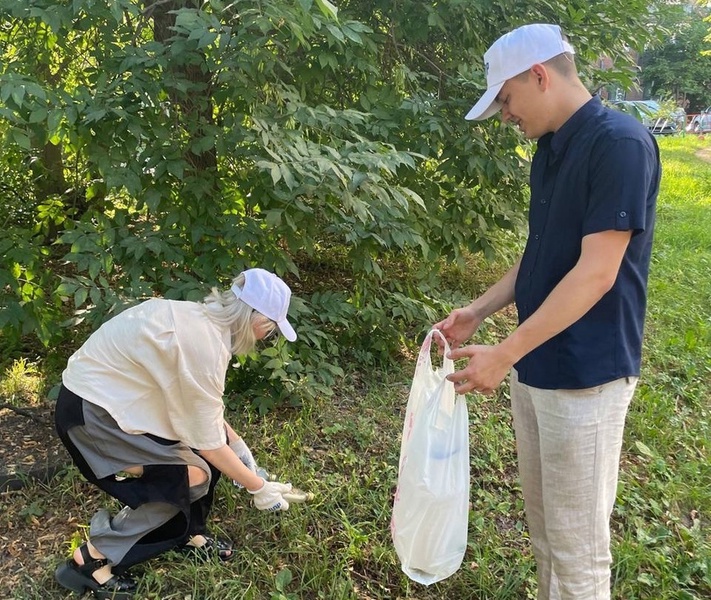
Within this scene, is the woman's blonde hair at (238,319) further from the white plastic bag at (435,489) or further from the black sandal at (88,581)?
the black sandal at (88,581)

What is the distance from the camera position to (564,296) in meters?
1.40

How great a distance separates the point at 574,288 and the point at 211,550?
1.67 m

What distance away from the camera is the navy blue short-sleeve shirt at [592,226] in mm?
1352

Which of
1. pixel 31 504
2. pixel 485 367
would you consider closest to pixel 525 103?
pixel 485 367

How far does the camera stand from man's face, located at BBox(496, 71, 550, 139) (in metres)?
1.51

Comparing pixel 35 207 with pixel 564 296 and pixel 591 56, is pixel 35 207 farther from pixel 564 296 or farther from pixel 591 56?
pixel 591 56

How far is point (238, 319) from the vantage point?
2.03m

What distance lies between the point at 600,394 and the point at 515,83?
31.3 inches

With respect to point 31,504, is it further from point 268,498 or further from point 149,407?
point 268,498

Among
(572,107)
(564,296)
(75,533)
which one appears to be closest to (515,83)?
(572,107)

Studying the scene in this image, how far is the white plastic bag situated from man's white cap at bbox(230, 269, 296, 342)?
0.53 metres

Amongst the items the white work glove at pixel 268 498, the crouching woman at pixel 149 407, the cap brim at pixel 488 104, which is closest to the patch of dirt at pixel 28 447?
the crouching woman at pixel 149 407

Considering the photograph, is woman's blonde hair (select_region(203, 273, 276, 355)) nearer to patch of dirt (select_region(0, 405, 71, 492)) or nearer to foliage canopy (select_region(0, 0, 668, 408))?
foliage canopy (select_region(0, 0, 668, 408))

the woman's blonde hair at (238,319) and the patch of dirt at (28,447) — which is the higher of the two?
the woman's blonde hair at (238,319)
